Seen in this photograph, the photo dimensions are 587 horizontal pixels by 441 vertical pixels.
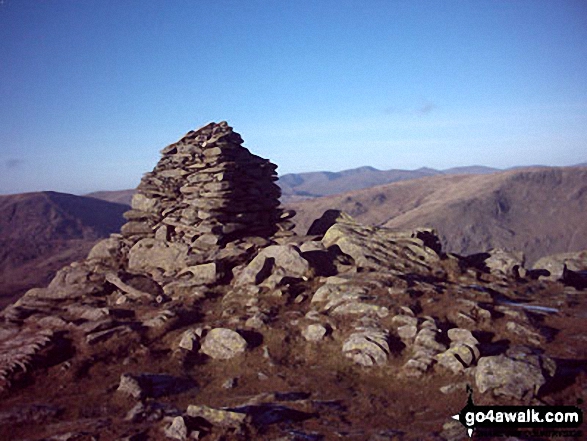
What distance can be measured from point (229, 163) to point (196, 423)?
1565 cm

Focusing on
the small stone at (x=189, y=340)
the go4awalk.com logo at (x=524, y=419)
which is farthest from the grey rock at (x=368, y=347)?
the small stone at (x=189, y=340)

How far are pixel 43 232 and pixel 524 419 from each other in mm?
83913

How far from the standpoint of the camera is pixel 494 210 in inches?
3147

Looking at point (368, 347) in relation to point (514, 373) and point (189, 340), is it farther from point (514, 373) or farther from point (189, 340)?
point (189, 340)

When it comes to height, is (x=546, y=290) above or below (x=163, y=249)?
below

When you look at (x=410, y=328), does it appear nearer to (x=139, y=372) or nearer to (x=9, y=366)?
(x=139, y=372)

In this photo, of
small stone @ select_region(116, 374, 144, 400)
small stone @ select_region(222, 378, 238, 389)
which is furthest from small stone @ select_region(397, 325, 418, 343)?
small stone @ select_region(116, 374, 144, 400)

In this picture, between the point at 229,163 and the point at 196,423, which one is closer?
the point at 196,423

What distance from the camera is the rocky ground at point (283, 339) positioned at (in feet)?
29.3

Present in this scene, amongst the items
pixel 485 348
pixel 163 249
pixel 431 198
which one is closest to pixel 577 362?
pixel 485 348

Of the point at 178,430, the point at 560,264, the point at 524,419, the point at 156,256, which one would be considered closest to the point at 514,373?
the point at 524,419

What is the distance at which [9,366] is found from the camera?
37.7 ft

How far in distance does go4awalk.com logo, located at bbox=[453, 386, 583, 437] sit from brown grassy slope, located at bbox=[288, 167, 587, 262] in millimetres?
61410

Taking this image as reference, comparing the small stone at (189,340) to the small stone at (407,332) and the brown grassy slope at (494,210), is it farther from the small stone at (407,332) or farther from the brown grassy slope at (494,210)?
the brown grassy slope at (494,210)
